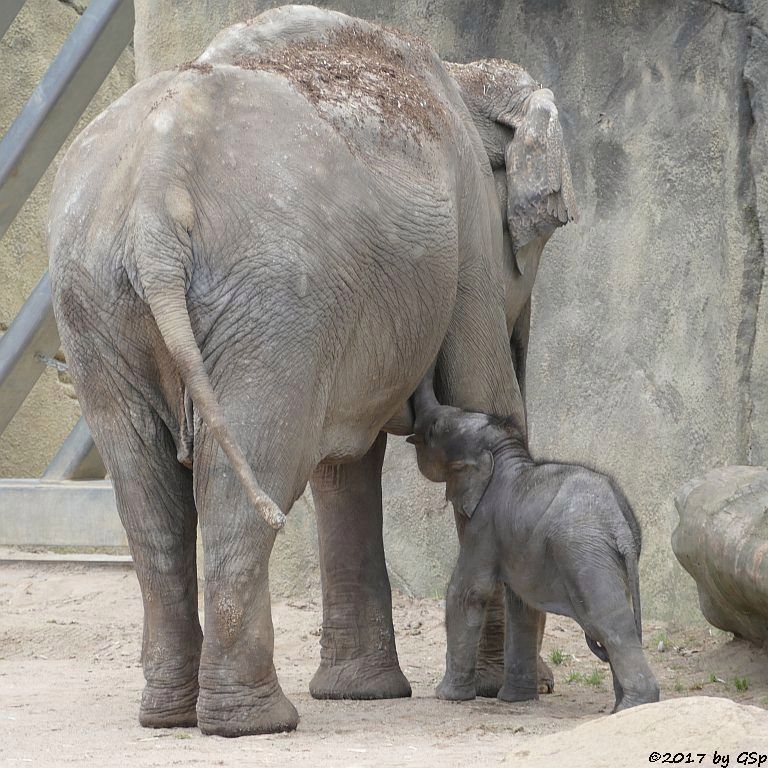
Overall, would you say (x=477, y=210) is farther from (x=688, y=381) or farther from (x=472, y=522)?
(x=688, y=381)

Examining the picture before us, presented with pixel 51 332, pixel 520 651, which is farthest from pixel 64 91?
pixel 520 651

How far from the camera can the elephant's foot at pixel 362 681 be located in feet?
17.7

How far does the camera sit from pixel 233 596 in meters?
4.24

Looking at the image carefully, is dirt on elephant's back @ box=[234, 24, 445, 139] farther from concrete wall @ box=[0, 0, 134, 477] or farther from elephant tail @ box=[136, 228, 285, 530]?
concrete wall @ box=[0, 0, 134, 477]

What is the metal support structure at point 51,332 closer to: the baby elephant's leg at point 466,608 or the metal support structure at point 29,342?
the metal support structure at point 29,342

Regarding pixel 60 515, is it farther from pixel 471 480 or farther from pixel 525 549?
pixel 525 549

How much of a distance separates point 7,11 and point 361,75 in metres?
5.80

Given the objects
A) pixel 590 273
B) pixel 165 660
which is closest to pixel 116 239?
pixel 165 660

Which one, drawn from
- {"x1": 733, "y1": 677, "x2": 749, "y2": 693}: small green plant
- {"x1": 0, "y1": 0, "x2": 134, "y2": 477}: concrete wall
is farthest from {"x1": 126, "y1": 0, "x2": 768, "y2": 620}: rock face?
{"x1": 0, "y1": 0, "x2": 134, "y2": 477}: concrete wall

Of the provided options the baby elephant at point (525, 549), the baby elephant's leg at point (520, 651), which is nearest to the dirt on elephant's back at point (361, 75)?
the baby elephant at point (525, 549)

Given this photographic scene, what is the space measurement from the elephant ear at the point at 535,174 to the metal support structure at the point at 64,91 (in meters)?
4.16

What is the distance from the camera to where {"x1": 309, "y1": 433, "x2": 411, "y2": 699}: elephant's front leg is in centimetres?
543

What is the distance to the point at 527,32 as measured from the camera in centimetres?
719

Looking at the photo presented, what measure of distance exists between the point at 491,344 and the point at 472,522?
68 cm
